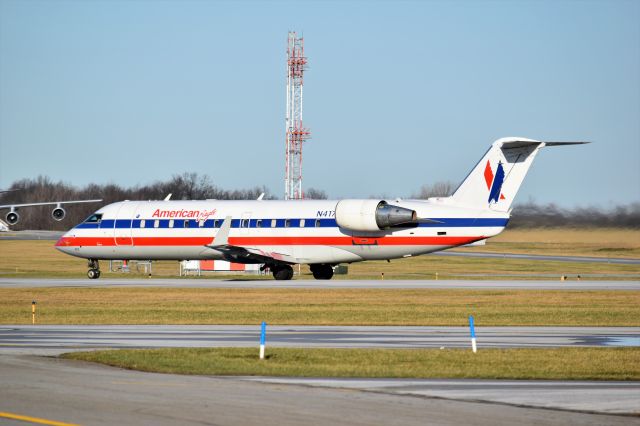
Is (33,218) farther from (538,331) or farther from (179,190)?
(538,331)

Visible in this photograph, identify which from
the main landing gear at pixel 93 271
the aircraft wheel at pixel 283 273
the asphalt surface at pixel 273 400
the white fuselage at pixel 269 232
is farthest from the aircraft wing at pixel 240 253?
the asphalt surface at pixel 273 400

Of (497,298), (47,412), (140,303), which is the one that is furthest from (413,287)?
(47,412)

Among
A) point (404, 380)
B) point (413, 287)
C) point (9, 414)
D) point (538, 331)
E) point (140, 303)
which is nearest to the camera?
point (9, 414)

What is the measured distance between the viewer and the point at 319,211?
5297 centimetres

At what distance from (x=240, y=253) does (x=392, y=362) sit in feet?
102

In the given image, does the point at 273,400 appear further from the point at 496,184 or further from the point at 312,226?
the point at 312,226

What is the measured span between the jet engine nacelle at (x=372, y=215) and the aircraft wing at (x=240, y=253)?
4.00 m

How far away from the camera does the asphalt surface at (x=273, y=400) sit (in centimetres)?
1477

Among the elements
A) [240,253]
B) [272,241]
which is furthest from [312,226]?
[240,253]

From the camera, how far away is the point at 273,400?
16484 mm

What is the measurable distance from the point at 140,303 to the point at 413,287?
13305mm

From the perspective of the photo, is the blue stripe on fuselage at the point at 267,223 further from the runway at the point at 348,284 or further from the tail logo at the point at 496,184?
the runway at the point at 348,284

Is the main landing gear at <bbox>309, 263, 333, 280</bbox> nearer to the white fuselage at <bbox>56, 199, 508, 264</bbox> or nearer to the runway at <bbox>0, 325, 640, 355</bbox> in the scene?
the white fuselage at <bbox>56, 199, 508, 264</bbox>

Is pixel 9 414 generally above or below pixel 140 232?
below
